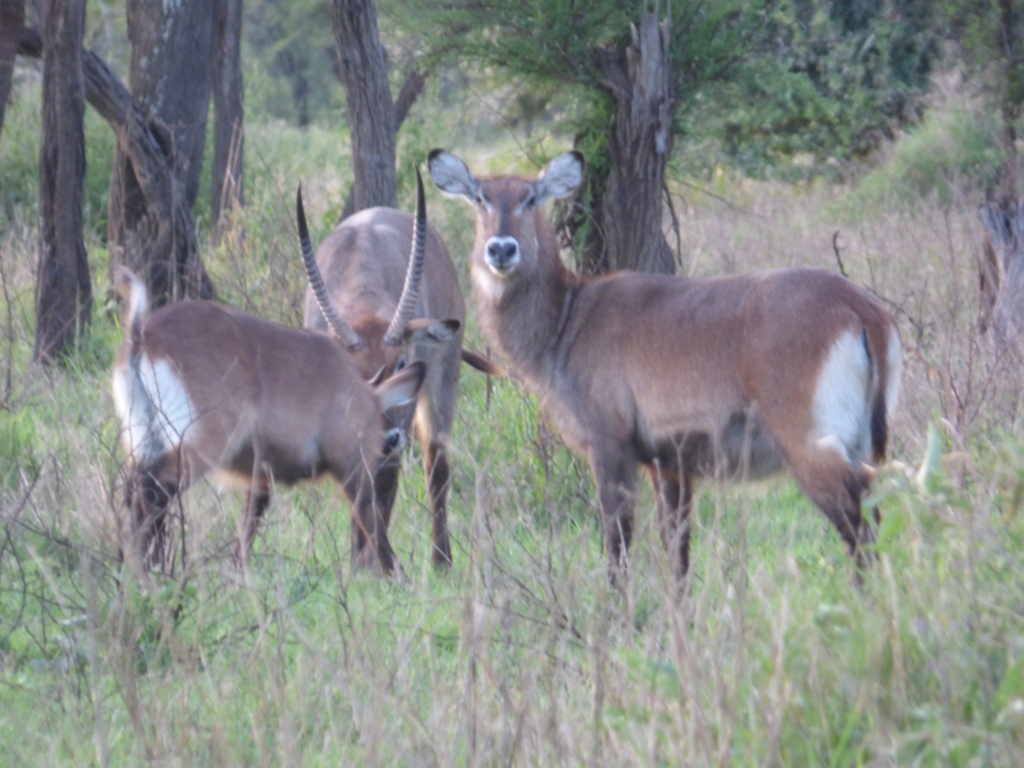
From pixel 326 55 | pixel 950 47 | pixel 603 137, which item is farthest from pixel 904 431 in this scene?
pixel 326 55

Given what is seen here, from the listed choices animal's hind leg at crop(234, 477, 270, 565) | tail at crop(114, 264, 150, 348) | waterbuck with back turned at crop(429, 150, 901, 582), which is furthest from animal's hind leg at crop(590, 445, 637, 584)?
tail at crop(114, 264, 150, 348)

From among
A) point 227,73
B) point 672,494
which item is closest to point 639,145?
point 672,494

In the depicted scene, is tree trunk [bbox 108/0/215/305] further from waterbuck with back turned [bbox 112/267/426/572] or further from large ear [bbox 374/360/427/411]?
waterbuck with back turned [bbox 112/267/426/572]

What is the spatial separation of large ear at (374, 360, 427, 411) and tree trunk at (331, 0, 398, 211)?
2.72 m

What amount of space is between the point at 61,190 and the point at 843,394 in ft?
15.2

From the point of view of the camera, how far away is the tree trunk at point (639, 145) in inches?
243

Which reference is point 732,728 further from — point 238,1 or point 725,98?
point 238,1

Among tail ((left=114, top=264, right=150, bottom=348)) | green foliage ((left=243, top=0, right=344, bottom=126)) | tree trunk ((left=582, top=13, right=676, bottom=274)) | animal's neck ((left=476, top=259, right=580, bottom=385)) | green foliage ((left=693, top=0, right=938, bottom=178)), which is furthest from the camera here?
green foliage ((left=243, top=0, right=344, bottom=126))

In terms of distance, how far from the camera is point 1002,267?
6.42 meters

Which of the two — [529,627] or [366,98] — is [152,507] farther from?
[366,98]

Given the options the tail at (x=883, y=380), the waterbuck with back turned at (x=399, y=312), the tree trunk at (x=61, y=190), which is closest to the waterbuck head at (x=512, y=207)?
the waterbuck with back turned at (x=399, y=312)

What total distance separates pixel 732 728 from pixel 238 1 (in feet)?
36.0

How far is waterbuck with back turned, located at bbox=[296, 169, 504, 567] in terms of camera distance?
526 cm

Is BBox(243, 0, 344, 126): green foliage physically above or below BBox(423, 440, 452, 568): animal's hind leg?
above
